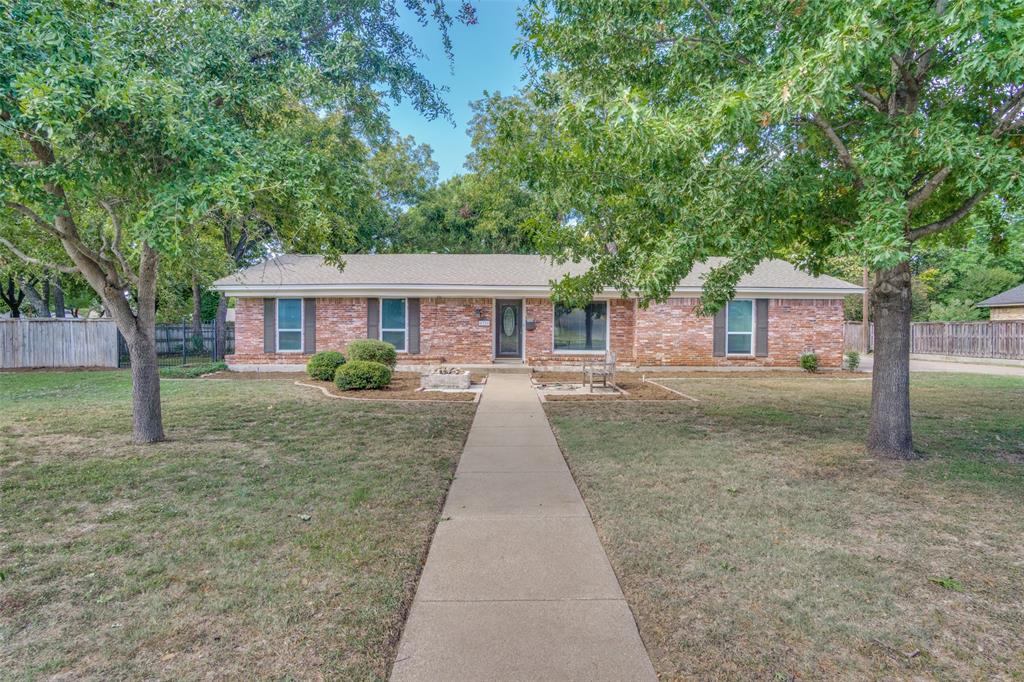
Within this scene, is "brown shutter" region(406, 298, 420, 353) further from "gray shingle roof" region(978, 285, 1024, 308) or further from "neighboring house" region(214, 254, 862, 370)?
"gray shingle roof" region(978, 285, 1024, 308)

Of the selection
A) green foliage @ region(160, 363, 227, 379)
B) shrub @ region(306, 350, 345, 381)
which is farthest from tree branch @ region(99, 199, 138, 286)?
green foliage @ region(160, 363, 227, 379)

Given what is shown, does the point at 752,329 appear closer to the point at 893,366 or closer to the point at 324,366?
the point at 893,366

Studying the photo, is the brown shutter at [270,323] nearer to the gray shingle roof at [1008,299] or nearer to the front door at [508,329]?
the front door at [508,329]

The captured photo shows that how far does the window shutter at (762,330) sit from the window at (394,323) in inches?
419

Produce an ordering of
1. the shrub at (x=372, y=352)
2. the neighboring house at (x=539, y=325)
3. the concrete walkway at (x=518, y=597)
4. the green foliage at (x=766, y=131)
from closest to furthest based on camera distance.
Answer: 1. the concrete walkway at (x=518, y=597)
2. the green foliage at (x=766, y=131)
3. the shrub at (x=372, y=352)
4. the neighboring house at (x=539, y=325)

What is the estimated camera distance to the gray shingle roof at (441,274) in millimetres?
15375

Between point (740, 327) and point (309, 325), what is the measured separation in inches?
511

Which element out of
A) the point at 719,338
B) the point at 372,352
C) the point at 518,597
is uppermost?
the point at 719,338

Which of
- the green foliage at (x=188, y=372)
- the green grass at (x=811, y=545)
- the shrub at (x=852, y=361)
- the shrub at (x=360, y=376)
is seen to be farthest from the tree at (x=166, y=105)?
the shrub at (x=852, y=361)

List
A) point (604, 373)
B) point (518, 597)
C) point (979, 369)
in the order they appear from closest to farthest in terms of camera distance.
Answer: point (518, 597), point (604, 373), point (979, 369)

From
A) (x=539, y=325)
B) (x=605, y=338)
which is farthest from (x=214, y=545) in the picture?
(x=605, y=338)

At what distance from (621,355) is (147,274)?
1238 centimetres

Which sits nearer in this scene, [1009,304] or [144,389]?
[144,389]

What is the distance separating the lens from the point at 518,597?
3.22 metres
